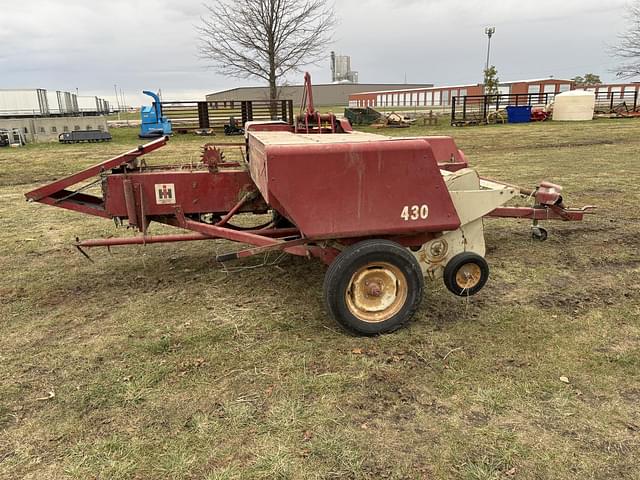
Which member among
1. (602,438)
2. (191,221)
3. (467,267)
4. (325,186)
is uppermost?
(325,186)

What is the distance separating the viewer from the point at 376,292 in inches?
129

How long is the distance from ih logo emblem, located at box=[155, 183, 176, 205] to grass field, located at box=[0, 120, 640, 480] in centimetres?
76

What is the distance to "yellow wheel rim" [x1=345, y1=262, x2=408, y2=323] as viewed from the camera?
3.27m

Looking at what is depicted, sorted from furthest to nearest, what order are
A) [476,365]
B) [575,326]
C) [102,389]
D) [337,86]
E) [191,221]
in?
[337,86]
[191,221]
[575,326]
[476,365]
[102,389]

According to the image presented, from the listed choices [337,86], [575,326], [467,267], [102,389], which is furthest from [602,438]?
[337,86]

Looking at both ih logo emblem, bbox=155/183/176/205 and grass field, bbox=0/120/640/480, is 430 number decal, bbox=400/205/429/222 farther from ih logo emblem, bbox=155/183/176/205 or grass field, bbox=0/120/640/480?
ih logo emblem, bbox=155/183/176/205

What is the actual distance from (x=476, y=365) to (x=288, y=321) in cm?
132

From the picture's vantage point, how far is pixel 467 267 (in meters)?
3.62

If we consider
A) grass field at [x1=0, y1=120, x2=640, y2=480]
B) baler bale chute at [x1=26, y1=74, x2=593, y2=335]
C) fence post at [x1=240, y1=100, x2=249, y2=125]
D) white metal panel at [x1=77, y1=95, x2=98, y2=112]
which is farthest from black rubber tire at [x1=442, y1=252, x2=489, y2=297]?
white metal panel at [x1=77, y1=95, x2=98, y2=112]

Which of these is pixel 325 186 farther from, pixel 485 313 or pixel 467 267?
pixel 485 313

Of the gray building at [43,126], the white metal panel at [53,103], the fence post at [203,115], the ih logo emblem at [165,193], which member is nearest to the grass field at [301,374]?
the ih logo emblem at [165,193]

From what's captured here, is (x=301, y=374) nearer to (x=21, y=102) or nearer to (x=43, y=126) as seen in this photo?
(x=43, y=126)

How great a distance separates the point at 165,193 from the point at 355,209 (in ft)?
5.87

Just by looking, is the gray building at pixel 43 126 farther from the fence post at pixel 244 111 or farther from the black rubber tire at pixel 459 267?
the black rubber tire at pixel 459 267
